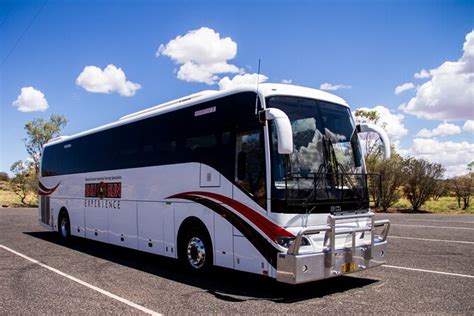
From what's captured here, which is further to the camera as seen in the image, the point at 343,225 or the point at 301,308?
the point at 343,225

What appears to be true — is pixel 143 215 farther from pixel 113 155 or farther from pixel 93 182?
pixel 93 182

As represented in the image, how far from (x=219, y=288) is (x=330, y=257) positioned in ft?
6.86

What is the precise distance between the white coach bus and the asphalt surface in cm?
45

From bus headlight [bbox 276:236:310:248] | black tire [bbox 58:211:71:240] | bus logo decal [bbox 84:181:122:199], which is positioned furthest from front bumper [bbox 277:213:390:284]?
black tire [bbox 58:211:71:240]

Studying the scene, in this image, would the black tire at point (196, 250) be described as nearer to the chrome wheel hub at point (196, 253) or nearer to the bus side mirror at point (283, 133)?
the chrome wheel hub at point (196, 253)

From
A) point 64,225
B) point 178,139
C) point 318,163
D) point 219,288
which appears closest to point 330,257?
point 318,163

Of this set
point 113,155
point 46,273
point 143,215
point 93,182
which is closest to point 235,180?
point 143,215

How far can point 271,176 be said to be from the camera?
702cm

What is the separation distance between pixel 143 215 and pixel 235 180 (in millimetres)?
3780

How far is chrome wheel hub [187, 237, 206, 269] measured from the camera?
8641 millimetres

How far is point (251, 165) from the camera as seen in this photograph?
24.6 ft

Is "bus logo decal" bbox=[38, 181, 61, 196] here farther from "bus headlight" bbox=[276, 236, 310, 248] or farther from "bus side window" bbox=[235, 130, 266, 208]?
"bus headlight" bbox=[276, 236, 310, 248]

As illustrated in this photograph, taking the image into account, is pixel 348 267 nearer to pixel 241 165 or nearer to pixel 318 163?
pixel 318 163

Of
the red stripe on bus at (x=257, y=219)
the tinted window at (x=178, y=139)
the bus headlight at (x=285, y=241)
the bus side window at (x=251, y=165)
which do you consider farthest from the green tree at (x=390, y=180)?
the bus headlight at (x=285, y=241)
